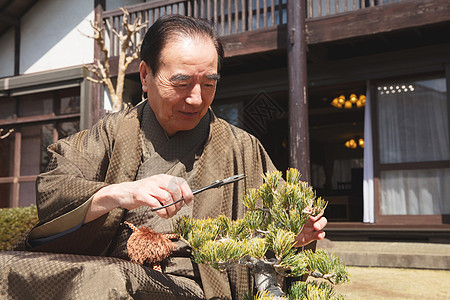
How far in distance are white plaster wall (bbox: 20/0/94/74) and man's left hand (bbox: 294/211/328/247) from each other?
8.84 m

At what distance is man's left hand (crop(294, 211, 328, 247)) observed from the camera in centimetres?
159

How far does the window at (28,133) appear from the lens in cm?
1012

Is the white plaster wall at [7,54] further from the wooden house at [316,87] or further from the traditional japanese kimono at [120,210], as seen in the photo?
the traditional japanese kimono at [120,210]

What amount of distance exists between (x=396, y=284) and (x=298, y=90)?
3036mm

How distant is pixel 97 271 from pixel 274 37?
21.3ft

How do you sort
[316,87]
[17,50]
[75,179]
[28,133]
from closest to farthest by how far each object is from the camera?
[75,179] → [316,87] → [17,50] → [28,133]

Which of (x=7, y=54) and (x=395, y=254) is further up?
(x=7, y=54)

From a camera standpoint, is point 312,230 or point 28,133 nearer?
point 312,230

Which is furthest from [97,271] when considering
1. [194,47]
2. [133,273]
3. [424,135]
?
[424,135]

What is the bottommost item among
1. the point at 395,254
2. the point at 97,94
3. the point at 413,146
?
the point at 395,254

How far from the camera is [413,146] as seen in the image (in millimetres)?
7660

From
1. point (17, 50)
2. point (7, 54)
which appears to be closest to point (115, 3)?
point (17, 50)

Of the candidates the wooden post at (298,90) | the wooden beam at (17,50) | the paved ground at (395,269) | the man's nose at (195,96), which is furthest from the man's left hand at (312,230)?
the wooden beam at (17,50)

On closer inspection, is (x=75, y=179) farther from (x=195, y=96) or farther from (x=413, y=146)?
(x=413, y=146)
